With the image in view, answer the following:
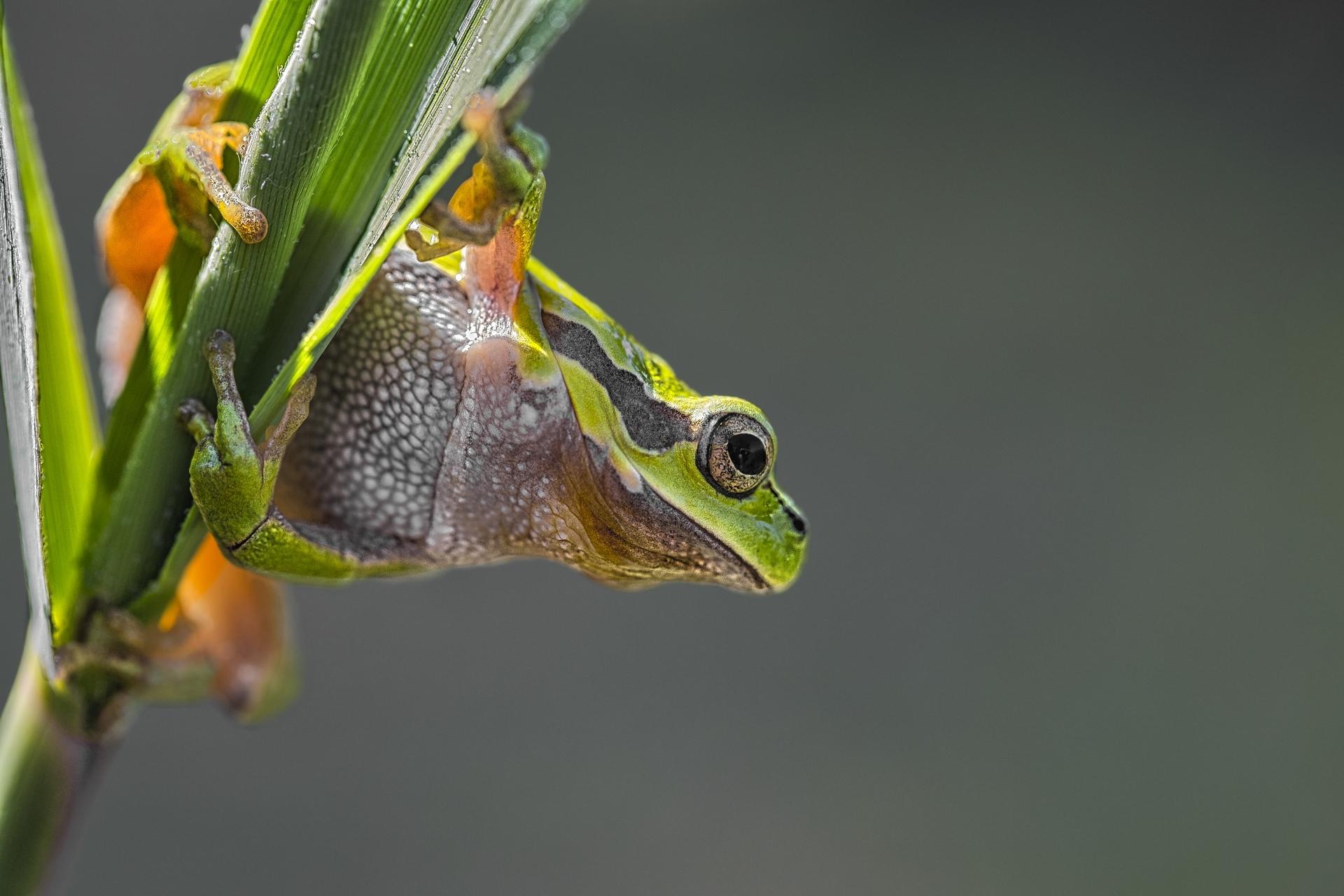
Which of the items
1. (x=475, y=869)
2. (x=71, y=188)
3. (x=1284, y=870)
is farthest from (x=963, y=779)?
(x=71, y=188)

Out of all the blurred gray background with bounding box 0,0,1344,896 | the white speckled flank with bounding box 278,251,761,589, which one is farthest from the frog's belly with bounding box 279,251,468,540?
the blurred gray background with bounding box 0,0,1344,896

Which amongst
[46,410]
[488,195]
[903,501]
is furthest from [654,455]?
[903,501]

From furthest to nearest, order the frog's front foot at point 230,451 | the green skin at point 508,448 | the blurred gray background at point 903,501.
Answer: the blurred gray background at point 903,501 → the green skin at point 508,448 → the frog's front foot at point 230,451

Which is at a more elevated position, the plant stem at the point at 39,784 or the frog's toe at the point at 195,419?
the frog's toe at the point at 195,419

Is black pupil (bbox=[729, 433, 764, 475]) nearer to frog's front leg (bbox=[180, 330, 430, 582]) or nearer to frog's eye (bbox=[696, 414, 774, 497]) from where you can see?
frog's eye (bbox=[696, 414, 774, 497])

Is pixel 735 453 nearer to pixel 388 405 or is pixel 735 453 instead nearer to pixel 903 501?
pixel 388 405

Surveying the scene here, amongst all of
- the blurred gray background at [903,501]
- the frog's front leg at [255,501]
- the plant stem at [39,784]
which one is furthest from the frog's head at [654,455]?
the blurred gray background at [903,501]

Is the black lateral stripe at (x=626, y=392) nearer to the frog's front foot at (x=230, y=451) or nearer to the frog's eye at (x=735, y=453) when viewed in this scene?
the frog's eye at (x=735, y=453)
